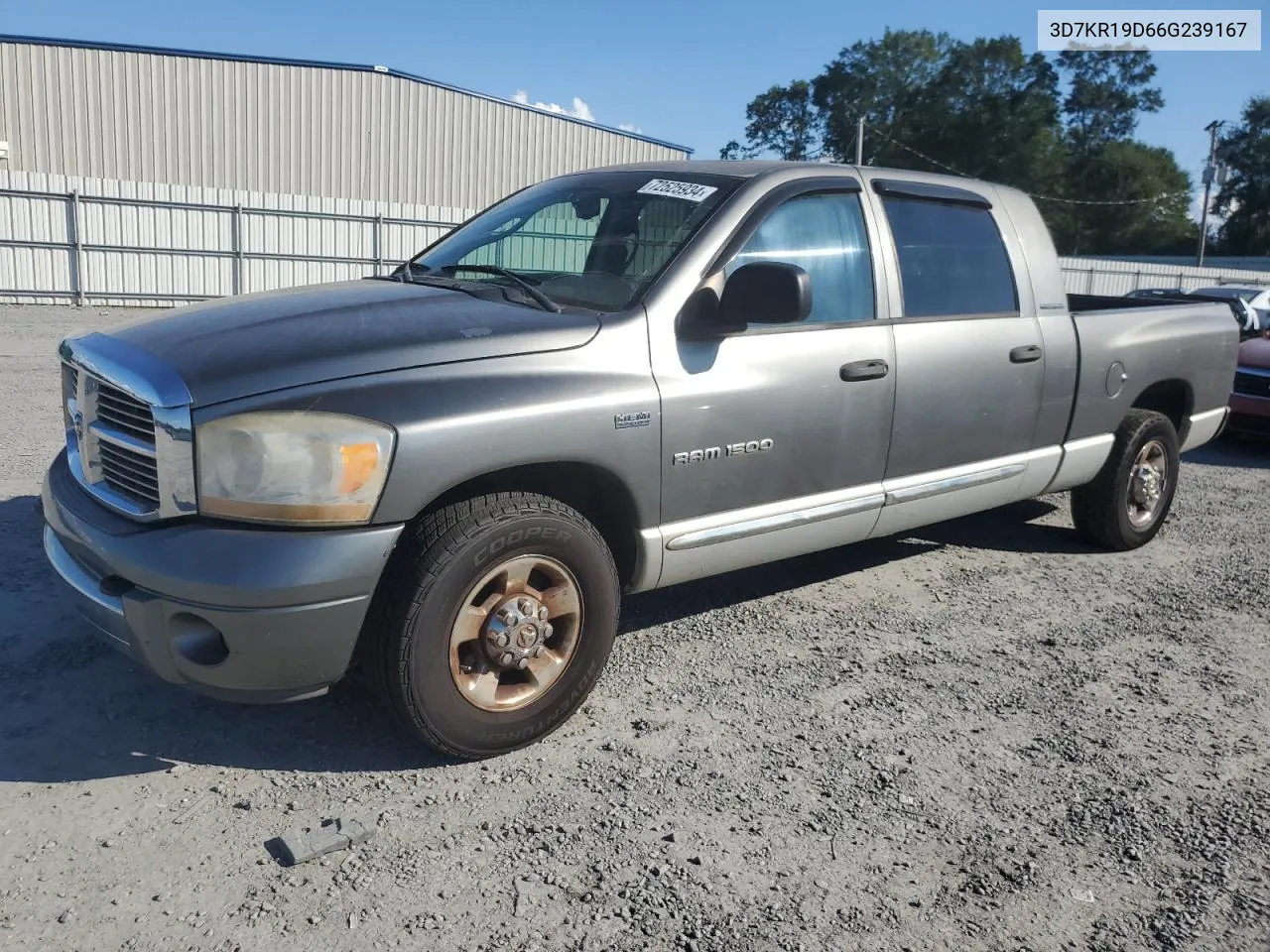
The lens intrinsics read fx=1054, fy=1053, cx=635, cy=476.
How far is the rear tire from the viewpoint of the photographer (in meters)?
5.58

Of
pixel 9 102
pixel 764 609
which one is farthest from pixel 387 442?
pixel 9 102

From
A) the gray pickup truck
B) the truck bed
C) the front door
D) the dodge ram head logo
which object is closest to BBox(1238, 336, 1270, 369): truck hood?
the truck bed

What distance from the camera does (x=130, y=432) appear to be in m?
3.05

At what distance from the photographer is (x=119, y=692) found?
3.54 metres

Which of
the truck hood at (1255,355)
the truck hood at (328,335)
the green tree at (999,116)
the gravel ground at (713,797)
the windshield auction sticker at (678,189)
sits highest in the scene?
the green tree at (999,116)

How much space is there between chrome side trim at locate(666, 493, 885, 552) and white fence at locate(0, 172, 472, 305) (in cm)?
1657

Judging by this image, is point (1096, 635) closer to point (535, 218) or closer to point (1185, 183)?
point (535, 218)

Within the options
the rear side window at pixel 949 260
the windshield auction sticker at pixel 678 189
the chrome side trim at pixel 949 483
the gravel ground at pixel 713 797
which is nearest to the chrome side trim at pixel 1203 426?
the gravel ground at pixel 713 797

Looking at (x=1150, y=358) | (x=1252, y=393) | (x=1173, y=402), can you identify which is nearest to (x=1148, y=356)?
(x=1150, y=358)

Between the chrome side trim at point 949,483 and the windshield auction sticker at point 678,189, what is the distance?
1.40 metres

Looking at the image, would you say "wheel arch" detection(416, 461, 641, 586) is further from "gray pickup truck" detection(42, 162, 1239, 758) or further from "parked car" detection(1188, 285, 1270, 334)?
"parked car" detection(1188, 285, 1270, 334)

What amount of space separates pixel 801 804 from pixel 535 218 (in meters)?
2.61

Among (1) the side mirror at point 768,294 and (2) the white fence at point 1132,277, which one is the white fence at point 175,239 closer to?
(2) the white fence at point 1132,277

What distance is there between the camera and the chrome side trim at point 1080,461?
519 cm
